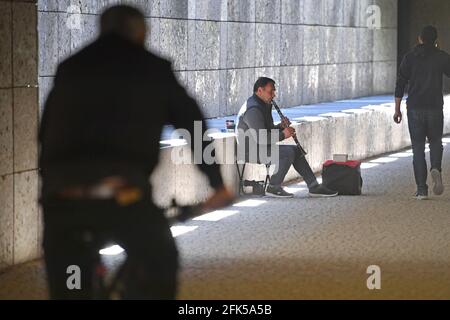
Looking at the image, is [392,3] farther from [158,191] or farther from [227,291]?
[227,291]

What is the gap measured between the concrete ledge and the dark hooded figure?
197 cm

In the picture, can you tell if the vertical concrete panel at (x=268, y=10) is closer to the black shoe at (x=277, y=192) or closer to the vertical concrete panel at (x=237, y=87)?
the vertical concrete panel at (x=237, y=87)

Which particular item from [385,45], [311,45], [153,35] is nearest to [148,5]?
[153,35]

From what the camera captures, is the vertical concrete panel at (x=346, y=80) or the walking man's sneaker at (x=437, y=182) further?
the vertical concrete panel at (x=346, y=80)

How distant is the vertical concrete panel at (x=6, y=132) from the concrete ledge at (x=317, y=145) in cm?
148

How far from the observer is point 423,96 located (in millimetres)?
13539

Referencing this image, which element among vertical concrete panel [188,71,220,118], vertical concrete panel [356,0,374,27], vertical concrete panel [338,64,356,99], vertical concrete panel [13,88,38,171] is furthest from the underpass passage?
vertical concrete panel [356,0,374,27]

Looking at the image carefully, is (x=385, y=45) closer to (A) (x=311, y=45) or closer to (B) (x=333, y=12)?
(B) (x=333, y=12)

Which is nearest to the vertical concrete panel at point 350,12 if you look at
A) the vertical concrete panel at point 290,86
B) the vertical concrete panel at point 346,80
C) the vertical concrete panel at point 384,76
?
the vertical concrete panel at point 346,80

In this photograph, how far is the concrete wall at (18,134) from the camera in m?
9.07

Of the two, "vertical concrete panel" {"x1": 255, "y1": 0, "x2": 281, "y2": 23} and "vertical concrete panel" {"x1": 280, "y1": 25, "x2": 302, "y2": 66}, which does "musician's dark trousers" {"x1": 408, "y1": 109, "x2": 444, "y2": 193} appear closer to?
"vertical concrete panel" {"x1": 255, "y1": 0, "x2": 281, "y2": 23}

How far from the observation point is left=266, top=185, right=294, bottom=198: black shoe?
14055mm
